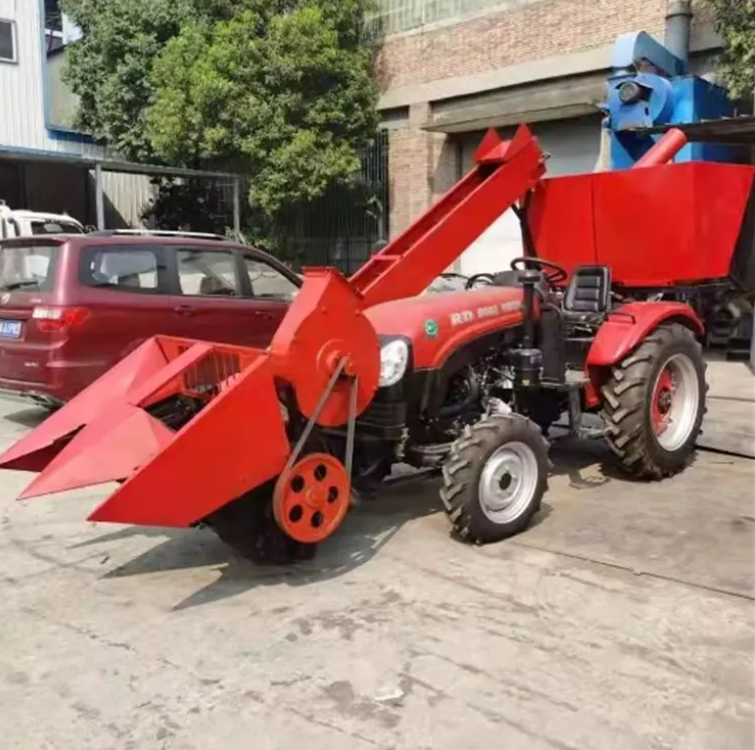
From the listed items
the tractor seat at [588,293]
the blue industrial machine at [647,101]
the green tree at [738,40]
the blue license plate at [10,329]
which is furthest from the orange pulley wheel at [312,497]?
the green tree at [738,40]

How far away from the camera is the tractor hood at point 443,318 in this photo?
15.8 feet

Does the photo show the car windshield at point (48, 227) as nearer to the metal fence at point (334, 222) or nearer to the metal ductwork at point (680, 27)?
the metal fence at point (334, 222)

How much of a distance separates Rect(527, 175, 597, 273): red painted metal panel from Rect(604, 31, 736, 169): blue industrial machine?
436 cm

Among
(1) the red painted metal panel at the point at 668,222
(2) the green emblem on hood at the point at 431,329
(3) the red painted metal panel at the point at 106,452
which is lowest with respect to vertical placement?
(3) the red painted metal panel at the point at 106,452

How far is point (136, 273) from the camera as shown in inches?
299

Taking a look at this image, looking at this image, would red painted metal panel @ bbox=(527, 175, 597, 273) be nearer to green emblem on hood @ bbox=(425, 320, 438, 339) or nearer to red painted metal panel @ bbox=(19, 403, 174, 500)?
green emblem on hood @ bbox=(425, 320, 438, 339)

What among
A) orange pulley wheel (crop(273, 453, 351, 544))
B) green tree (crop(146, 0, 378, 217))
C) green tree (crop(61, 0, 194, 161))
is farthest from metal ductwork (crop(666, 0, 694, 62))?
orange pulley wheel (crop(273, 453, 351, 544))

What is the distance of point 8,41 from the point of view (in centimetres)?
2209

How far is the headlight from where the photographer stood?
465 centimetres

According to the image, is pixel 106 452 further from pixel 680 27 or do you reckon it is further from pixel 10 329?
pixel 680 27

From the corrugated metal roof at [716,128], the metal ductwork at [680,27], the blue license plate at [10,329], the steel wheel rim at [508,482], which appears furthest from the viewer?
the metal ductwork at [680,27]

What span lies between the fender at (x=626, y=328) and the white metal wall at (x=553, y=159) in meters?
7.84

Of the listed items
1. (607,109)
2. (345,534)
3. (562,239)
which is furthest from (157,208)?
(345,534)

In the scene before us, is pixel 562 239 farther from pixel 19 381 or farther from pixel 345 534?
pixel 19 381
